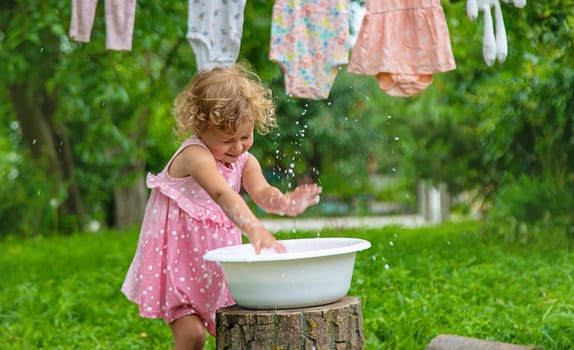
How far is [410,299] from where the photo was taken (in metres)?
4.19

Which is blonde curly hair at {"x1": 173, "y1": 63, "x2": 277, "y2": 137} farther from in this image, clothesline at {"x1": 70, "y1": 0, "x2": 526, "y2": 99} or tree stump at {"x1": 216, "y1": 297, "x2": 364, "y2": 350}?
clothesline at {"x1": 70, "y1": 0, "x2": 526, "y2": 99}

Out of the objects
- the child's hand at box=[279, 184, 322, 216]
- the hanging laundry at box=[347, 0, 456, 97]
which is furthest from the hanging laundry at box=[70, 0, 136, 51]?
the child's hand at box=[279, 184, 322, 216]

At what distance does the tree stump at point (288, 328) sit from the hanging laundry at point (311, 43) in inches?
68.8

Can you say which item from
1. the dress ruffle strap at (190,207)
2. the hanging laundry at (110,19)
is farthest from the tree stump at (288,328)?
the hanging laundry at (110,19)

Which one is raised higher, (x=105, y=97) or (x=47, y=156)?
(x=105, y=97)

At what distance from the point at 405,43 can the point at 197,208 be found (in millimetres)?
1691

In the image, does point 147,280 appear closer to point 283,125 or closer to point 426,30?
point 426,30

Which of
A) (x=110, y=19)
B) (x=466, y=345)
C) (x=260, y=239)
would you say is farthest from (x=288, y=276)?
(x=110, y=19)

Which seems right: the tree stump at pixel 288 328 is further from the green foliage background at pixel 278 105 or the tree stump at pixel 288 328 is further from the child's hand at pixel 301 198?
the green foliage background at pixel 278 105

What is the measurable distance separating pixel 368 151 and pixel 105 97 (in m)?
8.14

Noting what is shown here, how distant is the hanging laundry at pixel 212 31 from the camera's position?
431cm

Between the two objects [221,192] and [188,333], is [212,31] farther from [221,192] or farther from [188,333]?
[188,333]

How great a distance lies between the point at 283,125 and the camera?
980cm

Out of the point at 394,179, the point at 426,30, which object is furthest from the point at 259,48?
the point at 394,179
